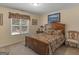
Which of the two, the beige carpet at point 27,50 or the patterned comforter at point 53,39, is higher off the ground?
the patterned comforter at point 53,39

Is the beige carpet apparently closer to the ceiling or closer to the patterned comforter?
the patterned comforter

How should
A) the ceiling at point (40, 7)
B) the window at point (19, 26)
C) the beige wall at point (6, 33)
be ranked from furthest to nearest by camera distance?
1. the window at point (19, 26)
2. the beige wall at point (6, 33)
3. the ceiling at point (40, 7)

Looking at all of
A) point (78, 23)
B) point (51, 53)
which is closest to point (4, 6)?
point (51, 53)

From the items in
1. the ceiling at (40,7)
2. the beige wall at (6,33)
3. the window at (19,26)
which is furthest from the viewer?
the window at (19,26)

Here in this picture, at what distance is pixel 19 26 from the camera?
1790 millimetres

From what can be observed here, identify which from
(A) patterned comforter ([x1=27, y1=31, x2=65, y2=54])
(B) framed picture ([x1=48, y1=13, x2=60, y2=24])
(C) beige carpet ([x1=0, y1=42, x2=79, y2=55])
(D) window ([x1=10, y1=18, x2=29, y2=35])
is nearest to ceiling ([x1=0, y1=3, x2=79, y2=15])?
(B) framed picture ([x1=48, y1=13, x2=60, y2=24])

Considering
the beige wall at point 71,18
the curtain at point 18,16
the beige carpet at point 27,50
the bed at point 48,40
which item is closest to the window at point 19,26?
the curtain at point 18,16

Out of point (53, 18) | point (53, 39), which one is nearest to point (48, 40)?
point (53, 39)

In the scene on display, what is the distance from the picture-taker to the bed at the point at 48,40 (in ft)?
5.41

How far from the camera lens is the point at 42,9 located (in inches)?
68.3

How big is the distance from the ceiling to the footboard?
57 centimetres

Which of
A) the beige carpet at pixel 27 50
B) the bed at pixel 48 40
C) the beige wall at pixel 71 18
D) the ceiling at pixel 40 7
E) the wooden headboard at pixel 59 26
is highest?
the ceiling at pixel 40 7

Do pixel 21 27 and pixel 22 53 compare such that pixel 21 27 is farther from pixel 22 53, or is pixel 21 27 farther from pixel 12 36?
pixel 22 53

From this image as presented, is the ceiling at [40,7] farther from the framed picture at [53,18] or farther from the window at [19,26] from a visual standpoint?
the window at [19,26]
